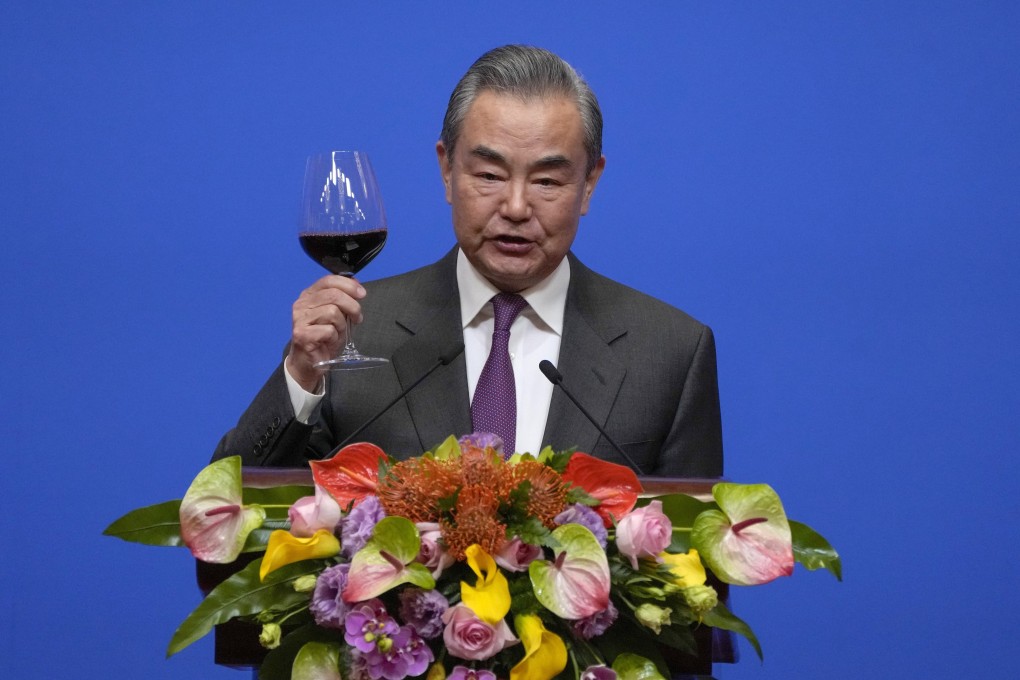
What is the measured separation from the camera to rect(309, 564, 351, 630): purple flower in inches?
39.1

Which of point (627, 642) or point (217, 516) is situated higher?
point (217, 516)

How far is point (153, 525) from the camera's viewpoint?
1084 mm

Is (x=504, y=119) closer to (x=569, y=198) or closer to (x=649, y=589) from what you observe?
(x=569, y=198)

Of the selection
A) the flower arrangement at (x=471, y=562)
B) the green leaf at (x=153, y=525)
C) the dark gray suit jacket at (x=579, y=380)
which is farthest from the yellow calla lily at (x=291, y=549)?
the dark gray suit jacket at (x=579, y=380)

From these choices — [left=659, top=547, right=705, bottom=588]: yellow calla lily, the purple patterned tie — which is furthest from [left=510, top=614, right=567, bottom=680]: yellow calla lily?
the purple patterned tie

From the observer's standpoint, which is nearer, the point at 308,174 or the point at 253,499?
the point at 253,499

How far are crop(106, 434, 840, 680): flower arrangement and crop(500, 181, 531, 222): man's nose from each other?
76cm

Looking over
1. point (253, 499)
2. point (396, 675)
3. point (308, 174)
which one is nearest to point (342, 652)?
point (396, 675)

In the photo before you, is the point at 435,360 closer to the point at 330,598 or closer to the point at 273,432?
the point at 273,432

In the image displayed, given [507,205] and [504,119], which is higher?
[504,119]

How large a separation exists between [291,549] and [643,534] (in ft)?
0.92

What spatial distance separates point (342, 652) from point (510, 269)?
3.03ft

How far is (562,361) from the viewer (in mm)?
1896

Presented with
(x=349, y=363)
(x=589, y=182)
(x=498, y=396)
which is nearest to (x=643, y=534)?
(x=349, y=363)
